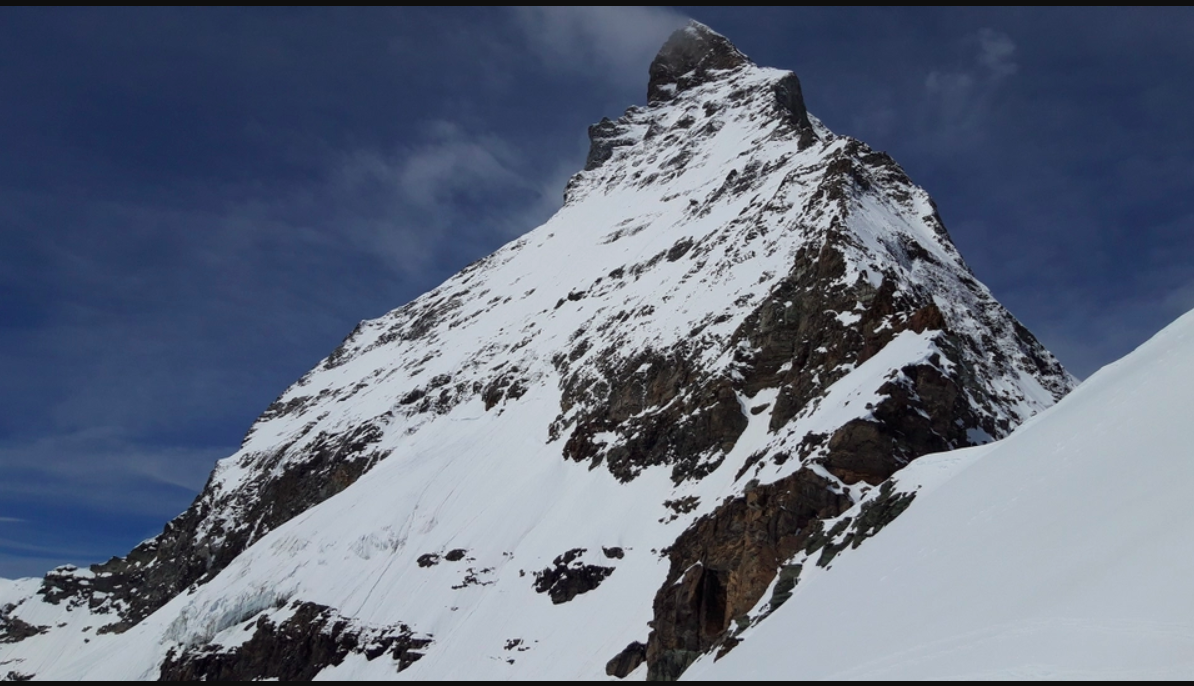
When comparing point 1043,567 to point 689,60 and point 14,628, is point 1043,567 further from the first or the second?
point 689,60

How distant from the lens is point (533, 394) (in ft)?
228

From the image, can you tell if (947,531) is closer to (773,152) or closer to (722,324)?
(722,324)

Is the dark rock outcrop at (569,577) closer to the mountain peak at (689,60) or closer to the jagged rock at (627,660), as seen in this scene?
the jagged rock at (627,660)

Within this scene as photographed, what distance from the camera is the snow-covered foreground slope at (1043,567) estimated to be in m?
12.2

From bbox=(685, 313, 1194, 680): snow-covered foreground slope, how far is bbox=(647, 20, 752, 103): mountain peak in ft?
427

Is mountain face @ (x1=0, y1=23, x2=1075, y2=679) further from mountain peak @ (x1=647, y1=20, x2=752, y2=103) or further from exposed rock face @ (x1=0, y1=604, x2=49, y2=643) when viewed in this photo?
mountain peak @ (x1=647, y1=20, x2=752, y2=103)

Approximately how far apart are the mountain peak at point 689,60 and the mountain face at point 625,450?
50.9 meters

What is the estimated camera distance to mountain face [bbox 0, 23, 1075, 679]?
34.2m

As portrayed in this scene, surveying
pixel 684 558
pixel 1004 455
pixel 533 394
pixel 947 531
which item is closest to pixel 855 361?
pixel 684 558

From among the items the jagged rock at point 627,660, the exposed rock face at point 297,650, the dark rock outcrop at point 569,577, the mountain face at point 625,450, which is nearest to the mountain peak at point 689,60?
the mountain face at point 625,450

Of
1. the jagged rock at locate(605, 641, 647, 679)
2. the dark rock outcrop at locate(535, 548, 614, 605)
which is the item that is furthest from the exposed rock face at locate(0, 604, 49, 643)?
the jagged rock at locate(605, 641, 647, 679)

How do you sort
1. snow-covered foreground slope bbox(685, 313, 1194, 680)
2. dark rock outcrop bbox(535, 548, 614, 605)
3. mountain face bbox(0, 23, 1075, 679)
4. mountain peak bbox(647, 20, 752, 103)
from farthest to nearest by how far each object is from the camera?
mountain peak bbox(647, 20, 752, 103)
dark rock outcrop bbox(535, 548, 614, 605)
mountain face bbox(0, 23, 1075, 679)
snow-covered foreground slope bbox(685, 313, 1194, 680)

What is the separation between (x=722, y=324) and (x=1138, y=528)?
3880 centimetres

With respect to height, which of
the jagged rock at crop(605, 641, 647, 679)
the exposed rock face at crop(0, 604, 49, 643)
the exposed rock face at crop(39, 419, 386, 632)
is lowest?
the jagged rock at crop(605, 641, 647, 679)
